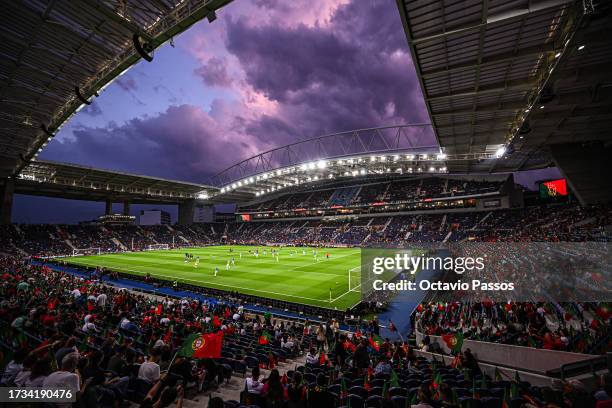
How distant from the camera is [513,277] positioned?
18.6 m

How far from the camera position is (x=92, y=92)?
1908 centimetres

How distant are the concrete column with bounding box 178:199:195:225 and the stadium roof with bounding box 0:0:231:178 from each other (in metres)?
63.3

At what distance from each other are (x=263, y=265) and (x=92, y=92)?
25.7 m

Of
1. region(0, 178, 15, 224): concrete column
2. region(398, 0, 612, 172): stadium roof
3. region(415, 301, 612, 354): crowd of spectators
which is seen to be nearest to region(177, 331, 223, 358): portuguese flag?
region(415, 301, 612, 354): crowd of spectators

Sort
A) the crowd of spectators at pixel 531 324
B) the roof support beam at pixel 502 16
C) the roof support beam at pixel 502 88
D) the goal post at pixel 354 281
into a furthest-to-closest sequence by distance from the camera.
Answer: the goal post at pixel 354 281 → the roof support beam at pixel 502 88 → the roof support beam at pixel 502 16 → the crowd of spectators at pixel 531 324

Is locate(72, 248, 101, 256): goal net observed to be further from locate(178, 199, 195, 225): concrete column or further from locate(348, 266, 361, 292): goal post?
locate(348, 266, 361, 292): goal post

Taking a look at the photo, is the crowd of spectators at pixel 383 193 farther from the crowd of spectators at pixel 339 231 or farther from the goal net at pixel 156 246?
the goal net at pixel 156 246

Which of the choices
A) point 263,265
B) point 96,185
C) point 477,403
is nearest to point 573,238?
point 477,403

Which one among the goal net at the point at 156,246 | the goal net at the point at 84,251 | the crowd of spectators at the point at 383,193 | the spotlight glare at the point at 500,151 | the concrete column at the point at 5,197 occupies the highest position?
the crowd of spectators at the point at 383,193

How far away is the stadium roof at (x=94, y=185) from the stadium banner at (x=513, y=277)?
168 feet

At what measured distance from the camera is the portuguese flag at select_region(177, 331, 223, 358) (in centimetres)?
652

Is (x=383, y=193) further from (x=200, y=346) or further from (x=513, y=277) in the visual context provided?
(x=200, y=346)

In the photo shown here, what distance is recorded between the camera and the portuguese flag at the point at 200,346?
652cm

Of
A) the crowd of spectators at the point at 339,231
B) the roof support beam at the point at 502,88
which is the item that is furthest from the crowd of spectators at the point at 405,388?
the crowd of spectators at the point at 339,231
